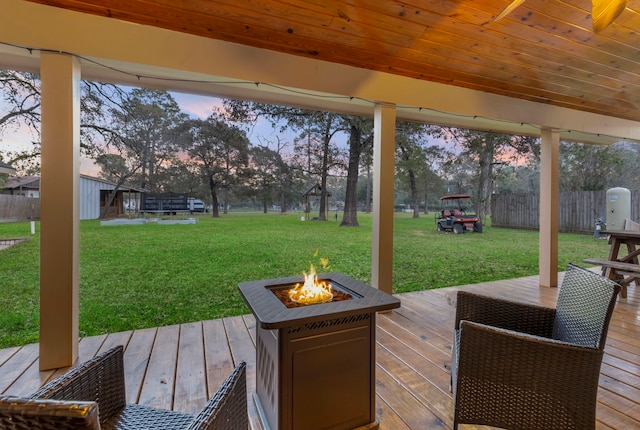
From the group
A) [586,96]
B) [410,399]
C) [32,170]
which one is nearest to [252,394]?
[410,399]

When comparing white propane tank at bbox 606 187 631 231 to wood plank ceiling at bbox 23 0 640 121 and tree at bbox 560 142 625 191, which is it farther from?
wood plank ceiling at bbox 23 0 640 121

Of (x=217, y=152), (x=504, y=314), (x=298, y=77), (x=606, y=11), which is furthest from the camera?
(x=217, y=152)

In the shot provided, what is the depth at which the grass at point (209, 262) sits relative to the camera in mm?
3258

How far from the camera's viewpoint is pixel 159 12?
2018 millimetres

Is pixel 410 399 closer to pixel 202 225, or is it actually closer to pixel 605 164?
pixel 202 225

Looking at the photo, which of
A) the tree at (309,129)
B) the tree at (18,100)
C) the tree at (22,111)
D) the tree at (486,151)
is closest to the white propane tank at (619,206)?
the tree at (486,151)

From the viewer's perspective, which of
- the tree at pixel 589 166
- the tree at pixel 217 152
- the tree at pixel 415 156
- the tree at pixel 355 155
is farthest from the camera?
the tree at pixel 589 166

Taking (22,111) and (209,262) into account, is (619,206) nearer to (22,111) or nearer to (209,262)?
(209,262)

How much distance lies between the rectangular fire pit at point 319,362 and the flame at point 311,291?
0.35 feet

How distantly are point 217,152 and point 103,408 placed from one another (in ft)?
13.6

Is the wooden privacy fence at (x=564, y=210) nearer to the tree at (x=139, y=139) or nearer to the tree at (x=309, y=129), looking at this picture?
the tree at (x=309, y=129)

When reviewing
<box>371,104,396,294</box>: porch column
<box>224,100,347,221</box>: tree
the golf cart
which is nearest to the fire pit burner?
<box>371,104,396,294</box>: porch column

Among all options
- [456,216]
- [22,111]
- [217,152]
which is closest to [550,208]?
[456,216]

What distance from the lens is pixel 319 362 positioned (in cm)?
133
